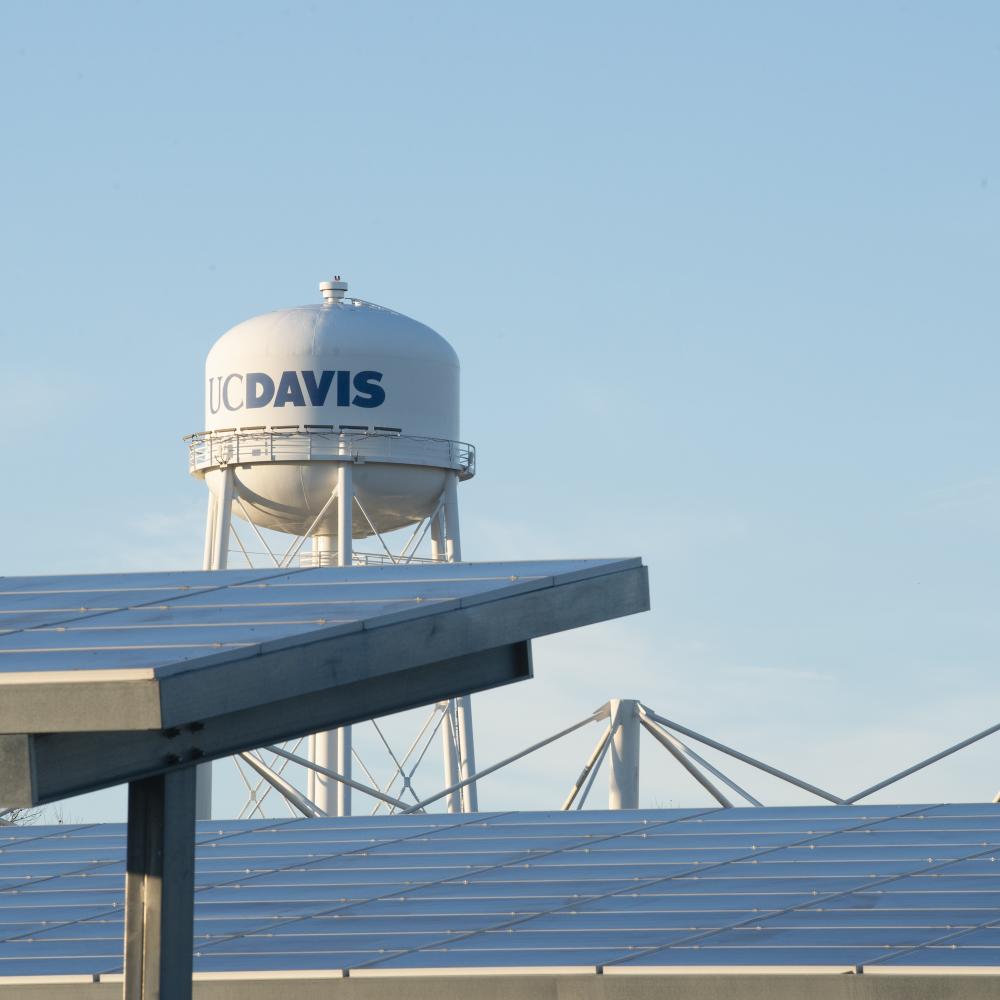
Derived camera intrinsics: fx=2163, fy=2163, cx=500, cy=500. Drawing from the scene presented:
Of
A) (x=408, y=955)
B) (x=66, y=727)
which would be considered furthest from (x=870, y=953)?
(x=66, y=727)

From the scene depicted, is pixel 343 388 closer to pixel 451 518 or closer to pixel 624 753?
pixel 451 518

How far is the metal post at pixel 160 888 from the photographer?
13.2m

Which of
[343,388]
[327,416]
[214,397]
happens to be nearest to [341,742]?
[327,416]

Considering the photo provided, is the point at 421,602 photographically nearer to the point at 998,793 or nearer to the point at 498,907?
the point at 498,907

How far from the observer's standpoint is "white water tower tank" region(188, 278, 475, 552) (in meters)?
46.4

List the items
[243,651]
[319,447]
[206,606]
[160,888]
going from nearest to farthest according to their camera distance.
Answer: [243,651], [160,888], [206,606], [319,447]

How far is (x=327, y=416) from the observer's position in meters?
46.3

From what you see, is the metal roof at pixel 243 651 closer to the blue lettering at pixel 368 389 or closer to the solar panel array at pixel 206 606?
the solar panel array at pixel 206 606

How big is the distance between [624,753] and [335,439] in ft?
57.1

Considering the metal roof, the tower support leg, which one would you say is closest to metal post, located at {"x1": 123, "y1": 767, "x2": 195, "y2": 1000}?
the metal roof

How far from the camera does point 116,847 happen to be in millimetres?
27062

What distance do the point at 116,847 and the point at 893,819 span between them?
31.4 feet

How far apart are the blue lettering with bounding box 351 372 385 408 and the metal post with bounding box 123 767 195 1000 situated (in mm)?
33342

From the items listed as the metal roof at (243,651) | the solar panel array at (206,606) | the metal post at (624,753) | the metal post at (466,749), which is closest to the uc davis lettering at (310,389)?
the metal post at (466,749)
